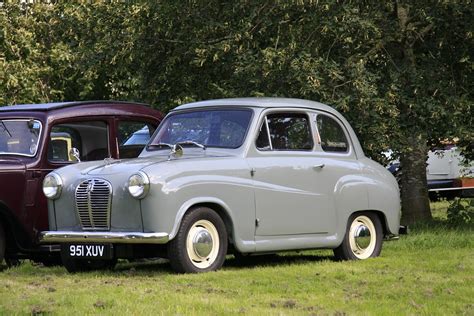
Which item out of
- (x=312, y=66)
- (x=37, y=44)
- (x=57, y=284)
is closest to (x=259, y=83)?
(x=312, y=66)

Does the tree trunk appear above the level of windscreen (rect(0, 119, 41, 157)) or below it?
below

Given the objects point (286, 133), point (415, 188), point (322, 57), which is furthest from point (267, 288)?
point (415, 188)

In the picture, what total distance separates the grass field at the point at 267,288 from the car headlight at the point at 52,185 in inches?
32.5

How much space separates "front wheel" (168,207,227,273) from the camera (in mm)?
9062

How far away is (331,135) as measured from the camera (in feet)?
35.8

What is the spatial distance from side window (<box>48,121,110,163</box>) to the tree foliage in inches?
116

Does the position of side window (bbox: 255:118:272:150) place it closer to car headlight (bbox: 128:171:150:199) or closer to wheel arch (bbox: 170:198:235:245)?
wheel arch (bbox: 170:198:235:245)

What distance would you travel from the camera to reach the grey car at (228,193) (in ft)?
29.8

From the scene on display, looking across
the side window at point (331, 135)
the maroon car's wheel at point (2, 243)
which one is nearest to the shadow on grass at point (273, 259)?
the side window at point (331, 135)

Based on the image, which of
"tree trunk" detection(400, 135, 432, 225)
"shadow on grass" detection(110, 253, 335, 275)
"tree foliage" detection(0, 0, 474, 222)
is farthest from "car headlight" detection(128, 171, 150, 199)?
"tree trunk" detection(400, 135, 432, 225)

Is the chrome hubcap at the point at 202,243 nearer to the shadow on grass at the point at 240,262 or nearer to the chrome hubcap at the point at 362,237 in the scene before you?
the shadow on grass at the point at 240,262

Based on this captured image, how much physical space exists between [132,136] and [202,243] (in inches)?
123

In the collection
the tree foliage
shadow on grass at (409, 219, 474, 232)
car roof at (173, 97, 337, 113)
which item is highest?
the tree foliage

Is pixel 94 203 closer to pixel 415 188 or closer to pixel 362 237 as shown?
pixel 362 237
